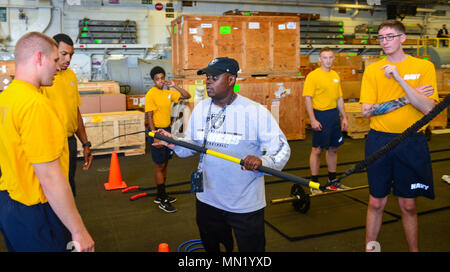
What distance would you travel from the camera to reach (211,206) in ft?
8.39

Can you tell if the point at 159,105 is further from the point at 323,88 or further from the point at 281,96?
the point at 281,96

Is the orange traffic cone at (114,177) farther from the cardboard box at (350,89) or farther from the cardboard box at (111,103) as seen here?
the cardboard box at (350,89)

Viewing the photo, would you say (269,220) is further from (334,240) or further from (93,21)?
(93,21)

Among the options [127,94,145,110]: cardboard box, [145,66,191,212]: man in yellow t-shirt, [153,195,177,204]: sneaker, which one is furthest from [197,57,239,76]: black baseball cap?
[127,94,145,110]: cardboard box

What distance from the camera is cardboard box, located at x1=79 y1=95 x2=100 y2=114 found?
27.8ft

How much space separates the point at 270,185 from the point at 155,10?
10.8m

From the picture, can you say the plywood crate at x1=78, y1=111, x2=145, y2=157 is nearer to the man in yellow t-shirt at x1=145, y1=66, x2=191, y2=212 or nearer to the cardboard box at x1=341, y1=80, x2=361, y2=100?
the man in yellow t-shirt at x1=145, y1=66, x2=191, y2=212

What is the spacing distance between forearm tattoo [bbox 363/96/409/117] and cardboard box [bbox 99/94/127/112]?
6.78m

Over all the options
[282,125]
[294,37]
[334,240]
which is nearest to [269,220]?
[334,240]

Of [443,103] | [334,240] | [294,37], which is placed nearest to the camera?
[443,103]

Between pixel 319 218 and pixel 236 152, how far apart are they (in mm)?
2502

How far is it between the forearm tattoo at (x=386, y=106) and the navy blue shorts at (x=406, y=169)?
7.2 inches

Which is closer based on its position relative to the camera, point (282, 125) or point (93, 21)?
point (282, 125)

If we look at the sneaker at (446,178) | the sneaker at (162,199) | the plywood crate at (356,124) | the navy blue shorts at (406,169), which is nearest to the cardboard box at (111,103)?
the sneaker at (162,199)
